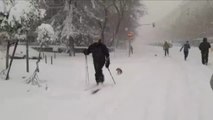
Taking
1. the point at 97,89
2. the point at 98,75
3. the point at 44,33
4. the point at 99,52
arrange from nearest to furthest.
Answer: the point at 97,89, the point at 98,75, the point at 99,52, the point at 44,33

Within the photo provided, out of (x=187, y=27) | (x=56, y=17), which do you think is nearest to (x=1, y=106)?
(x=56, y=17)

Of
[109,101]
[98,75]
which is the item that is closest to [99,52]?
[98,75]

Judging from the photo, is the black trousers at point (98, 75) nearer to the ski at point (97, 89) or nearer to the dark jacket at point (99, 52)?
the dark jacket at point (99, 52)

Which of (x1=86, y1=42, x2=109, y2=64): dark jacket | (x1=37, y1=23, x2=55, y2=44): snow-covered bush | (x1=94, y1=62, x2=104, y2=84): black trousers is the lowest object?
(x1=94, y1=62, x2=104, y2=84): black trousers

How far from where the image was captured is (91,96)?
12898 mm

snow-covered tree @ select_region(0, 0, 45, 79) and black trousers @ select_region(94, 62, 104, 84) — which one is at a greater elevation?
snow-covered tree @ select_region(0, 0, 45, 79)

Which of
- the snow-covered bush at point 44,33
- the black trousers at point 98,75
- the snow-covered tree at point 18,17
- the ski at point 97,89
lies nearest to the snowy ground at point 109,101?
the ski at point 97,89

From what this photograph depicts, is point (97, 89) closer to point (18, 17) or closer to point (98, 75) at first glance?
point (98, 75)

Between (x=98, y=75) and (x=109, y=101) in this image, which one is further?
(x=98, y=75)

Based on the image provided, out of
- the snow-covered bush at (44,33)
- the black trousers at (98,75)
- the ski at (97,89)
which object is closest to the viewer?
Result: the ski at (97,89)

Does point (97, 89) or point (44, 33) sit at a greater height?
point (44, 33)

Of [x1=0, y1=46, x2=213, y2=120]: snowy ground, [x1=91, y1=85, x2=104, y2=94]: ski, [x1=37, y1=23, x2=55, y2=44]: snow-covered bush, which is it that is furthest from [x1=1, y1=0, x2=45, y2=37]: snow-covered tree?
[x1=91, y1=85, x2=104, y2=94]: ski

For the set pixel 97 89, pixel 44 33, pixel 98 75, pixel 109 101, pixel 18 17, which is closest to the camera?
pixel 109 101

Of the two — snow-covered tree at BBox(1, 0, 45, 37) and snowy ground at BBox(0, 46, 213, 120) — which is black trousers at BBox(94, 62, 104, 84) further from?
snow-covered tree at BBox(1, 0, 45, 37)
